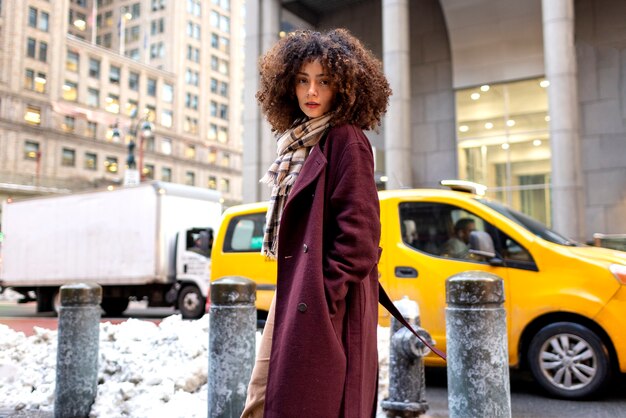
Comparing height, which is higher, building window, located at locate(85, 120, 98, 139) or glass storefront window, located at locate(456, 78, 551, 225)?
building window, located at locate(85, 120, 98, 139)

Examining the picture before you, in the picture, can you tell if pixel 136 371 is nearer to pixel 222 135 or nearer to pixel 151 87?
pixel 151 87

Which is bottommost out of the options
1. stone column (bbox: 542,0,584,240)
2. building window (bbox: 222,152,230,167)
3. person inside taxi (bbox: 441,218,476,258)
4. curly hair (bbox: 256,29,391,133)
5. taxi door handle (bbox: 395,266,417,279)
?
taxi door handle (bbox: 395,266,417,279)

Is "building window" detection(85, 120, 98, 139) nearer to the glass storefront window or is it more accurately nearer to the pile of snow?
the glass storefront window

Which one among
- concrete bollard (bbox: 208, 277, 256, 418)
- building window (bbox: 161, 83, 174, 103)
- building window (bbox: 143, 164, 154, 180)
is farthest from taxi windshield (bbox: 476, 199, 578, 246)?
building window (bbox: 161, 83, 174, 103)

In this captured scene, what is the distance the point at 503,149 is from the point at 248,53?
34.6ft

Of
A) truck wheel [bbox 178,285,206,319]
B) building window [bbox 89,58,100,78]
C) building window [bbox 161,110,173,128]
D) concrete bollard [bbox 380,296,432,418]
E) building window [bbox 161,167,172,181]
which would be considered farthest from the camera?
building window [bbox 161,110,173,128]

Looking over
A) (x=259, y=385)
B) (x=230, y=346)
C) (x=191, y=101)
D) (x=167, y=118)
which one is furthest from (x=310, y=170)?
(x=191, y=101)

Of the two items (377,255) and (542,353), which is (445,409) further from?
(377,255)

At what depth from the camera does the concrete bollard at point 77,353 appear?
493 centimetres

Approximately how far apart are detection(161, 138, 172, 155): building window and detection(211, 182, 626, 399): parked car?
66821mm

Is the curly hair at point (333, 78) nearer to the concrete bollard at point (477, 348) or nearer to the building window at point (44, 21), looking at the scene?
the concrete bollard at point (477, 348)

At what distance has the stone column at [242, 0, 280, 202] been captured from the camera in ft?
74.4

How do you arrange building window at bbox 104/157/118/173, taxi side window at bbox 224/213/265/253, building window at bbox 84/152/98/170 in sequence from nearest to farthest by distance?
taxi side window at bbox 224/213/265/253, building window at bbox 84/152/98/170, building window at bbox 104/157/118/173

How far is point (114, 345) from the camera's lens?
626cm
